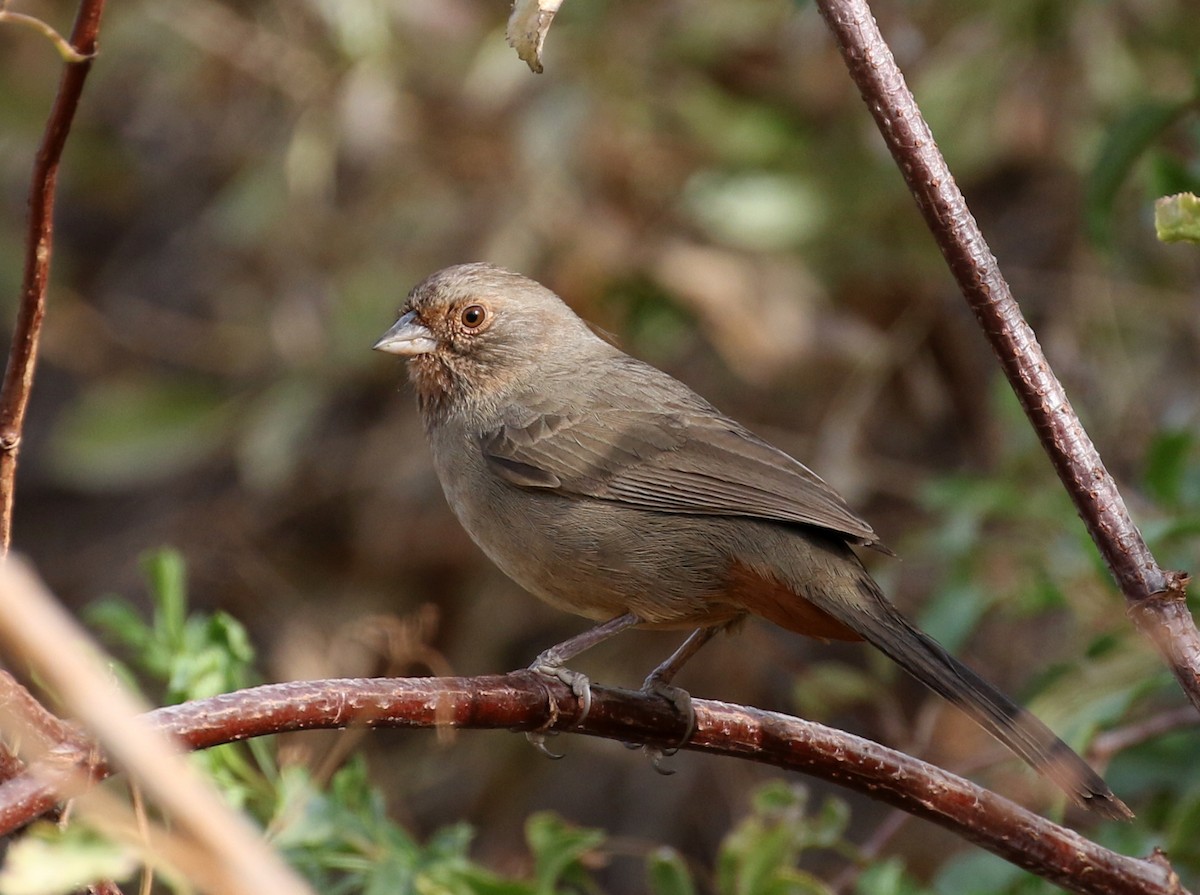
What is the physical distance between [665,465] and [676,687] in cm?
80

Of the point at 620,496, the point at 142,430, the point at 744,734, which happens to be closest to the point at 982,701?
the point at 744,734

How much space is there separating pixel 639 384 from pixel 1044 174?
3141 millimetres

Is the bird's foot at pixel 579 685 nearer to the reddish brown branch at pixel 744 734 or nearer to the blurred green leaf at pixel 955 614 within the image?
the reddish brown branch at pixel 744 734

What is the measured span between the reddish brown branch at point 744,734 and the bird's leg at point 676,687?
21 mm

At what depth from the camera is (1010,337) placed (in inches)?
90.0

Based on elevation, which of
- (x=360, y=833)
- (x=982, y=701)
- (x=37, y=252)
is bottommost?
(x=360, y=833)

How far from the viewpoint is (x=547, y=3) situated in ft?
6.98

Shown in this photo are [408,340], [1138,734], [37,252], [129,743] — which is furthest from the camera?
[408,340]

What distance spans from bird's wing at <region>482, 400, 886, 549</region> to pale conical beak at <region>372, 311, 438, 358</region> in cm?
36

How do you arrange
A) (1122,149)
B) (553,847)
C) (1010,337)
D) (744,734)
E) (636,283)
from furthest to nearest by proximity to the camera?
(636,283)
(1122,149)
(553,847)
(744,734)
(1010,337)

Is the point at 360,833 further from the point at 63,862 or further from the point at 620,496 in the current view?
the point at 63,862

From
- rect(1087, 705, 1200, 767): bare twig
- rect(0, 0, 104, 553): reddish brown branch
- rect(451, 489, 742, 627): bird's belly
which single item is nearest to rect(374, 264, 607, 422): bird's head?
rect(451, 489, 742, 627): bird's belly

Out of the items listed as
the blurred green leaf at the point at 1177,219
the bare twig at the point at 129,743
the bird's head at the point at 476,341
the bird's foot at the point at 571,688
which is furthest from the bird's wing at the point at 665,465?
the bare twig at the point at 129,743

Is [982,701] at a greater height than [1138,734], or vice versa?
[1138,734]
